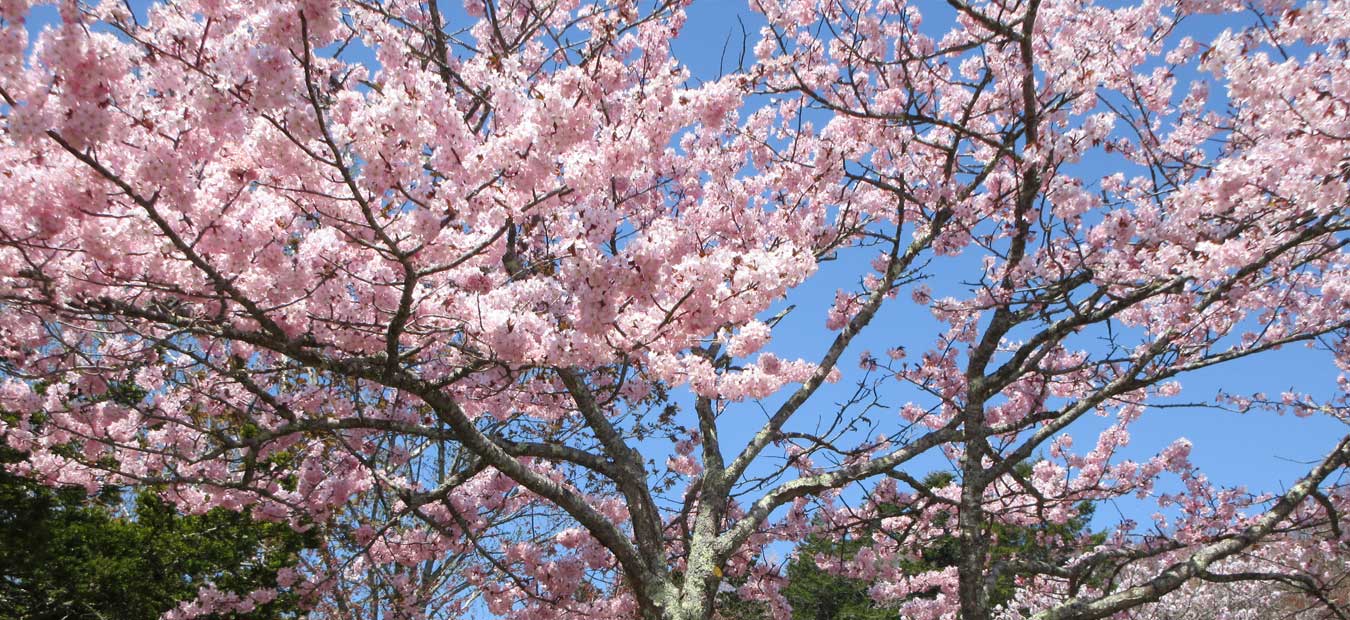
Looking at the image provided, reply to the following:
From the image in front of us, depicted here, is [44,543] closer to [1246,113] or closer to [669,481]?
[669,481]

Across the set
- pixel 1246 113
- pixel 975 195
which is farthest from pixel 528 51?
pixel 1246 113

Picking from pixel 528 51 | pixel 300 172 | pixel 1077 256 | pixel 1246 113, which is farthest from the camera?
pixel 528 51

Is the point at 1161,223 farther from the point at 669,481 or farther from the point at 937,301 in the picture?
the point at 669,481

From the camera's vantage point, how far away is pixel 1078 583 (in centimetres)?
652

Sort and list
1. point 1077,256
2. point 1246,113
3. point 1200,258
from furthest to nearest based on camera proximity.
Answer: point 1077,256 < point 1246,113 < point 1200,258

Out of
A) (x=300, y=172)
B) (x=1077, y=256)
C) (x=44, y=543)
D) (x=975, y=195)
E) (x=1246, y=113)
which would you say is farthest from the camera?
(x=44, y=543)

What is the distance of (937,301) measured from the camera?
7.54 m

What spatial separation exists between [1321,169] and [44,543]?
1235 centimetres

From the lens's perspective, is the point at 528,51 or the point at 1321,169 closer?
the point at 1321,169

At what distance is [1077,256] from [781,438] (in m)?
2.93

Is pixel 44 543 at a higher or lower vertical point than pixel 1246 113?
higher

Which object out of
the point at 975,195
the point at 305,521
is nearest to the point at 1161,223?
the point at 975,195

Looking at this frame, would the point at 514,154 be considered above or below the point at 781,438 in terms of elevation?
below

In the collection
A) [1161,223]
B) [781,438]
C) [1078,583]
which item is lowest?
[1078,583]
